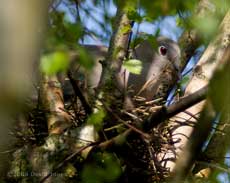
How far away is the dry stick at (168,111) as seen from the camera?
1.76 metres

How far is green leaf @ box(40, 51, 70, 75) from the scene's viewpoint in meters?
1.44

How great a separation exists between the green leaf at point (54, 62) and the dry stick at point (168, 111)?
496 mm

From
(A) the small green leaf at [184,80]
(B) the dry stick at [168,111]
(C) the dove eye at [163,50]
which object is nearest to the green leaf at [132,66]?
(B) the dry stick at [168,111]

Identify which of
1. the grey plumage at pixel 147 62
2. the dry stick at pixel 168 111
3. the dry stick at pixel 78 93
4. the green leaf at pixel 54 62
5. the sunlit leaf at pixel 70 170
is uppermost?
the grey plumage at pixel 147 62

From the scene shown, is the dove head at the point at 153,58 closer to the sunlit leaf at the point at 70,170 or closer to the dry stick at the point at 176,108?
the sunlit leaf at the point at 70,170

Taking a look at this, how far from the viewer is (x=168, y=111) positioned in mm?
1860

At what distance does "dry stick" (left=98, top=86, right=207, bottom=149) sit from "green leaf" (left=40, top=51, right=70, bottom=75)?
1.63ft

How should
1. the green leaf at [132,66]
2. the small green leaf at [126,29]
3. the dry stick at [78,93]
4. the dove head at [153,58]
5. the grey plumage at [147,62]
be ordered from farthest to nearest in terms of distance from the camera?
the dove head at [153,58] → the grey plumage at [147,62] → the small green leaf at [126,29] → the dry stick at [78,93] → the green leaf at [132,66]

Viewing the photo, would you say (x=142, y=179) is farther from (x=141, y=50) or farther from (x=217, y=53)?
(x=141, y=50)

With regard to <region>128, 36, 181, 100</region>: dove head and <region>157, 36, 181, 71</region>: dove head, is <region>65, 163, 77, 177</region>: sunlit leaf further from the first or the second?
<region>157, 36, 181, 71</region>: dove head

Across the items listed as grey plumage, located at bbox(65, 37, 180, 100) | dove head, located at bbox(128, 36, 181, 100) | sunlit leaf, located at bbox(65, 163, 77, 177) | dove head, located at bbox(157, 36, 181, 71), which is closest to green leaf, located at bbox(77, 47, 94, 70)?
sunlit leaf, located at bbox(65, 163, 77, 177)

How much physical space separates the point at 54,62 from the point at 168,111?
1.82 feet

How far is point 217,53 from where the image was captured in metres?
2.75

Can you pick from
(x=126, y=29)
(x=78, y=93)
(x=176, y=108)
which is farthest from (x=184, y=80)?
(x=176, y=108)
